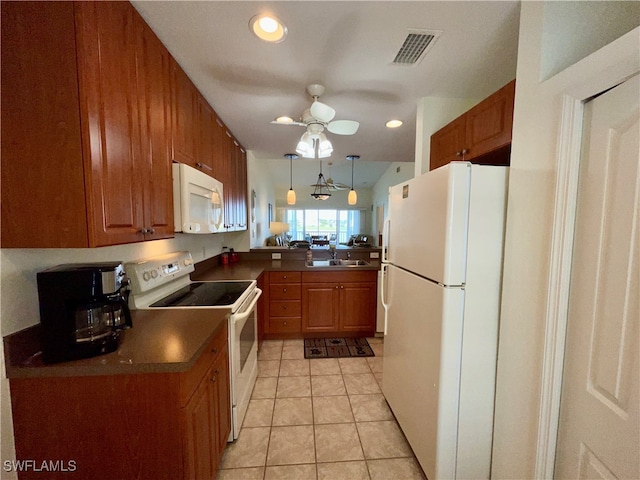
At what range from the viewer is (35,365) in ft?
3.00

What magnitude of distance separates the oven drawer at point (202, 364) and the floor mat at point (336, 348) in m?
1.51

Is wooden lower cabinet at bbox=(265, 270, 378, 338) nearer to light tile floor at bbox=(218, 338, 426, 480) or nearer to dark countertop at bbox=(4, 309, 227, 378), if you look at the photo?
light tile floor at bbox=(218, 338, 426, 480)

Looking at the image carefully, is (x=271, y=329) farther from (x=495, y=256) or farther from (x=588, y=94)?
(x=588, y=94)

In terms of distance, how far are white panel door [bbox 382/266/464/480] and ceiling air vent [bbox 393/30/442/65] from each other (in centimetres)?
130

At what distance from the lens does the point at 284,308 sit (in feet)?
10.1

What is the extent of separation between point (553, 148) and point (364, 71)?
3.82ft

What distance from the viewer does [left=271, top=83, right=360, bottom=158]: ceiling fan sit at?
167cm

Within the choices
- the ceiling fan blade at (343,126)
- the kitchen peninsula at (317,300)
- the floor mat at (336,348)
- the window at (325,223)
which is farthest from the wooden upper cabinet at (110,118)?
the window at (325,223)

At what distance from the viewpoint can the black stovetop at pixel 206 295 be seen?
5.58ft

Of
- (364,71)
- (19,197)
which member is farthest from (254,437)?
(364,71)

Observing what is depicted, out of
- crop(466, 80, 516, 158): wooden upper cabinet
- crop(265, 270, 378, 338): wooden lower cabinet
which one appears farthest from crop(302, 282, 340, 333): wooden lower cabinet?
crop(466, 80, 516, 158): wooden upper cabinet

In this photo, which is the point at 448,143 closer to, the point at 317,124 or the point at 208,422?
the point at 317,124

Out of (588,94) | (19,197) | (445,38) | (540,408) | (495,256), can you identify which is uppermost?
(445,38)

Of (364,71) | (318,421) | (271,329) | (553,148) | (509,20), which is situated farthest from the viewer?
(271,329)
